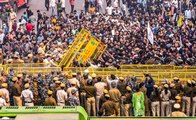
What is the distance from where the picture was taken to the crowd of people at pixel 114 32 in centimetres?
2473

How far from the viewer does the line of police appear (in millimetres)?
18859

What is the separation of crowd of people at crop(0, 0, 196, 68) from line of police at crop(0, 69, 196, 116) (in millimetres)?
2682

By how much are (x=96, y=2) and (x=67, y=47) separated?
24.8ft

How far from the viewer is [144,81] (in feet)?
66.5

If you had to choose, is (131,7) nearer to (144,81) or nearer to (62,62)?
(62,62)

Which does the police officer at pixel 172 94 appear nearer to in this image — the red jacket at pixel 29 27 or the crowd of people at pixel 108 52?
the crowd of people at pixel 108 52

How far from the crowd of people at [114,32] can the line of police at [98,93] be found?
8.80 ft

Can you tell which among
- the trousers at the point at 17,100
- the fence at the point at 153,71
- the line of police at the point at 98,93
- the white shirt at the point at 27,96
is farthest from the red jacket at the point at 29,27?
the white shirt at the point at 27,96

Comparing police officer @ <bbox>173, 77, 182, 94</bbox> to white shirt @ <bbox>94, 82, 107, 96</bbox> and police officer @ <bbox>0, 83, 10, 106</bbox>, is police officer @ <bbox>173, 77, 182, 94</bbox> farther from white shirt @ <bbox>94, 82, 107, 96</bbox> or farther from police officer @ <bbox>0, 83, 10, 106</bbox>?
police officer @ <bbox>0, 83, 10, 106</bbox>

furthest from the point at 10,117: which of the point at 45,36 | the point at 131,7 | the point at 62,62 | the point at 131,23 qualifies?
the point at 131,7

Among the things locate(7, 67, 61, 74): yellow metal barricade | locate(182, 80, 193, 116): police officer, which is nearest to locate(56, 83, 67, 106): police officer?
locate(7, 67, 61, 74): yellow metal barricade

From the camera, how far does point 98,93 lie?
Answer: 1970 centimetres

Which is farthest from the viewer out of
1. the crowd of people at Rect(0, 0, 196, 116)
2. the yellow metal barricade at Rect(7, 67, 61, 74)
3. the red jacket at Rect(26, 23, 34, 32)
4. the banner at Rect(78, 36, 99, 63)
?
the red jacket at Rect(26, 23, 34, 32)

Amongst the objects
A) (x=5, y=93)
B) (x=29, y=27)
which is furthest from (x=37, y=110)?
(x=29, y=27)
